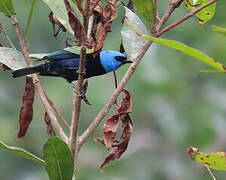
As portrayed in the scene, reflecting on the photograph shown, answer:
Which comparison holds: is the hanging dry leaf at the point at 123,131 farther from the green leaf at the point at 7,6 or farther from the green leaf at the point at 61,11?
the green leaf at the point at 7,6

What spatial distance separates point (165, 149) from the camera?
5.54 meters

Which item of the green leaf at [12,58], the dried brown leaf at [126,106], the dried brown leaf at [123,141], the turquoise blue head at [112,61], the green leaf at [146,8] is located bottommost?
the turquoise blue head at [112,61]

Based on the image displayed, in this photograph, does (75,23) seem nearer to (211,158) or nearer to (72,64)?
(211,158)

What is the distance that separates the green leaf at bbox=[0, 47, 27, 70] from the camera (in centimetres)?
190

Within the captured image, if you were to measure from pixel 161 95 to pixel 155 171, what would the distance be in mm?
732

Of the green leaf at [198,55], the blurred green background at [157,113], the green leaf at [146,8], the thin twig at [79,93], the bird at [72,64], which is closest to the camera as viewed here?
the green leaf at [198,55]

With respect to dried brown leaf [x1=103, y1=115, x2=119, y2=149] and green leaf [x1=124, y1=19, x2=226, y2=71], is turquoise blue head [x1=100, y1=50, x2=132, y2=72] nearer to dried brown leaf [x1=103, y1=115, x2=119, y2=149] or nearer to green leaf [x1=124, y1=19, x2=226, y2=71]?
dried brown leaf [x1=103, y1=115, x2=119, y2=149]

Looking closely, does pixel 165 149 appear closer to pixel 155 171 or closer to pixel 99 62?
pixel 155 171

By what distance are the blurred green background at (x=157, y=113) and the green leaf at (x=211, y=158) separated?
8.09 ft

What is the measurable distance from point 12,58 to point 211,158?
0.83 m

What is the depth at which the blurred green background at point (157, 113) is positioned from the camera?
4.29m

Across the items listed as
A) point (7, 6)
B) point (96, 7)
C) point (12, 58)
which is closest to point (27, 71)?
point (12, 58)

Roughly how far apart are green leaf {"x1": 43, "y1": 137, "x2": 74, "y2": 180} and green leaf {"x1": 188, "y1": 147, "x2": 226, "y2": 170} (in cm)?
38

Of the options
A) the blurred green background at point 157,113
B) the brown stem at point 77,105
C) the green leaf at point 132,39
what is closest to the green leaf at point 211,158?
the brown stem at point 77,105
